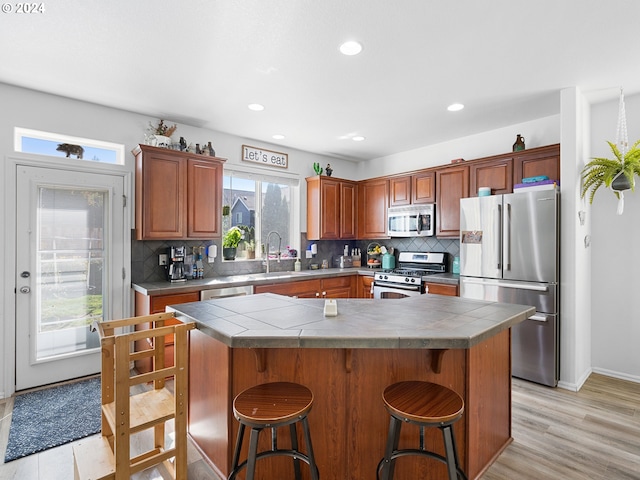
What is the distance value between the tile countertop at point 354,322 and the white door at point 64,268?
6.03ft

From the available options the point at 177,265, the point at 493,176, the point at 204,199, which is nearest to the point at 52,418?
the point at 177,265

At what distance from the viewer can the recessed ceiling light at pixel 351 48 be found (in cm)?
241

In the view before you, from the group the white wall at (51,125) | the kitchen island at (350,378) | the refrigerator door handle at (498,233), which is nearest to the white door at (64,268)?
the white wall at (51,125)

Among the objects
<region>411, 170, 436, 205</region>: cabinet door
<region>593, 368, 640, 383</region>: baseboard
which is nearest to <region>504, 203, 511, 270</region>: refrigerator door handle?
<region>411, 170, 436, 205</region>: cabinet door

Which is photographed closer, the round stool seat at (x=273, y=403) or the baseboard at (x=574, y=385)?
the round stool seat at (x=273, y=403)

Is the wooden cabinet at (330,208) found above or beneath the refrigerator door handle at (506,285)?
above

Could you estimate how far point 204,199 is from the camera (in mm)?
3926

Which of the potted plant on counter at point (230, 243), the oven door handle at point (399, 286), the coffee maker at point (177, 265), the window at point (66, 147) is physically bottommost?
the oven door handle at point (399, 286)

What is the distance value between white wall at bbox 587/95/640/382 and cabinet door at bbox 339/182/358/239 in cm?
310

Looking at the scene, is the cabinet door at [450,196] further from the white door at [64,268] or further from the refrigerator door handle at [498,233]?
the white door at [64,268]

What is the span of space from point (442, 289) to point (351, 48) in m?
2.87


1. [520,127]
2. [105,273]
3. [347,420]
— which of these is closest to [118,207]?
[105,273]

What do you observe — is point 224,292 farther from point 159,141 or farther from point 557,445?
point 557,445

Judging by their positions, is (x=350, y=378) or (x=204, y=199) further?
(x=204, y=199)
